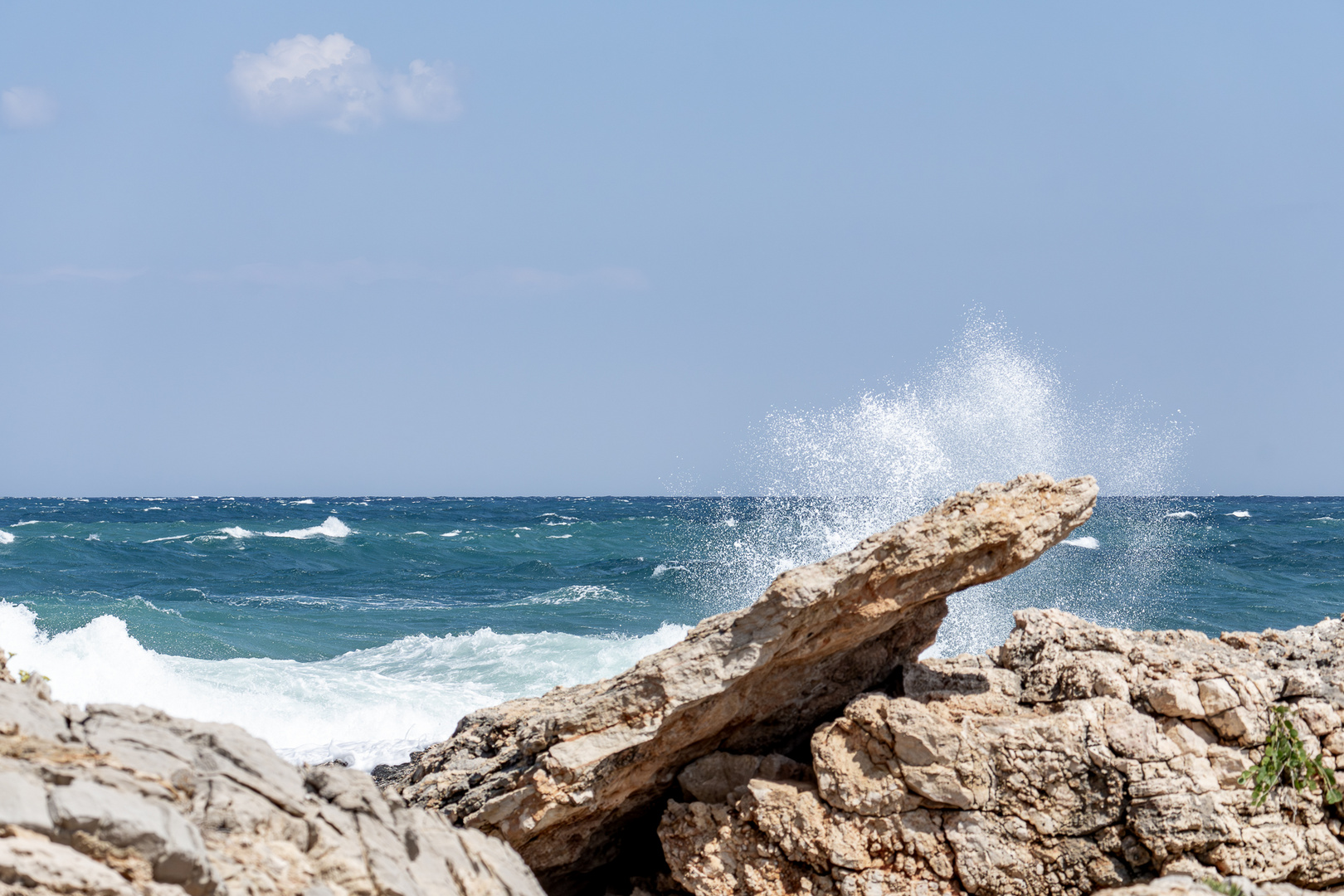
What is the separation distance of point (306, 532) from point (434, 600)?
2086 cm

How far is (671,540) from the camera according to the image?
42.6 metres

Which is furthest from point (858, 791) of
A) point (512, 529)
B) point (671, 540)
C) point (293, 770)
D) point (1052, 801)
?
point (512, 529)

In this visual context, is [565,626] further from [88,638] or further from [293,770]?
[293,770]

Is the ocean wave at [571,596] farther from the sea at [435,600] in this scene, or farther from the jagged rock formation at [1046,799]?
the jagged rock formation at [1046,799]

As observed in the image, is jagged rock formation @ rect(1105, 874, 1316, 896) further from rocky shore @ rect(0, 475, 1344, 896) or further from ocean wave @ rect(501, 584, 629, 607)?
ocean wave @ rect(501, 584, 629, 607)

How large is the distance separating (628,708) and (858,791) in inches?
48.4

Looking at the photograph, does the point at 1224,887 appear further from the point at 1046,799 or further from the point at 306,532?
the point at 306,532

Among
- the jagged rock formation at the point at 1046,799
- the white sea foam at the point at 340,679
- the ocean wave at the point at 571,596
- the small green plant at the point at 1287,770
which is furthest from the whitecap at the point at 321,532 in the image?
the small green plant at the point at 1287,770

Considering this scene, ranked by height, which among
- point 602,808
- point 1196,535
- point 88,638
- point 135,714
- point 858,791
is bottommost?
point 88,638

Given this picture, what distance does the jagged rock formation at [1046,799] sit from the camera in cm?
473

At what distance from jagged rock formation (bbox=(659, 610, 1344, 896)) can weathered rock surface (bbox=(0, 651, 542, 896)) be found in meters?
1.80

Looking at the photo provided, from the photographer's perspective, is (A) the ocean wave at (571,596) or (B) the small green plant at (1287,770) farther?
(A) the ocean wave at (571,596)

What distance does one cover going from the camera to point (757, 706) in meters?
5.73

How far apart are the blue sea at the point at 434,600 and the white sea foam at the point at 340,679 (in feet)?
0.15
